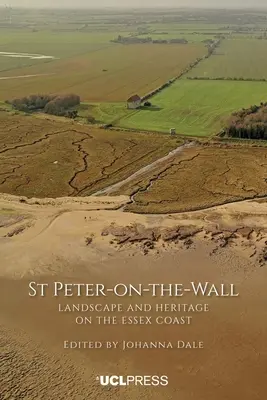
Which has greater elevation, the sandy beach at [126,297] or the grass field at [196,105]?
the grass field at [196,105]

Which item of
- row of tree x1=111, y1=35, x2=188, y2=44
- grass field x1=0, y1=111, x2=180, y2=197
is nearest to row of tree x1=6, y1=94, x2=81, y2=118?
grass field x1=0, y1=111, x2=180, y2=197

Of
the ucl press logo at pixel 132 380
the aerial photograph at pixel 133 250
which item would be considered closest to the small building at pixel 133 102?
the aerial photograph at pixel 133 250

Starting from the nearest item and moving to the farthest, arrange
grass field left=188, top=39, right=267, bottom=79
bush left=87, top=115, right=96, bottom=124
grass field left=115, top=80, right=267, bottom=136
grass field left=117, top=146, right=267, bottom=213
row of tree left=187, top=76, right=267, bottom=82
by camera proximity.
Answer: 1. grass field left=117, top=146, right=267, bottom=213
2. grass field left=115, top=80, right=267, bottom=136
3. bush left=87, top=115, right=96, bottom=124
4. row of tree left=187, top=76, right=267, bottom=82
5. grass field left=188, top=39, right=267, bottom=79

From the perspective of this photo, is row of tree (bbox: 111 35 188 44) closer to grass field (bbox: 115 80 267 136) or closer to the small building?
grass field (bbox: 115 80 267 136)

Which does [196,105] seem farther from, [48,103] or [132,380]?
[132,380]

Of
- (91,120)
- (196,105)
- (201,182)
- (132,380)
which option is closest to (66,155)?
(91,120)

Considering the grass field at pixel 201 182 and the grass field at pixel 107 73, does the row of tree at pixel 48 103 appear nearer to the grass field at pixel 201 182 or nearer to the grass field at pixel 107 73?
the grass field at pixel 107 73

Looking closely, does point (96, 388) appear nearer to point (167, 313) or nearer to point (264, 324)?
point (167, 313)
